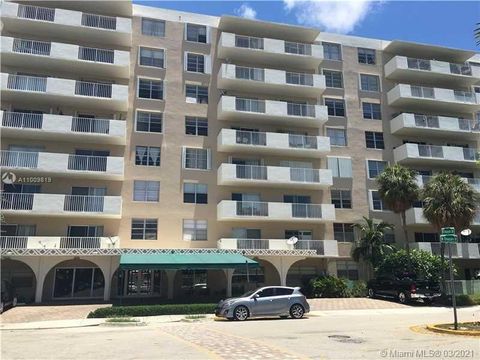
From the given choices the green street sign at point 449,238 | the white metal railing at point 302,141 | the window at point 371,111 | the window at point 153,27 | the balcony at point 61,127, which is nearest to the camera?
the green street sign at point 449,238

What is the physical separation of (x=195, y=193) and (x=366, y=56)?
22016mm

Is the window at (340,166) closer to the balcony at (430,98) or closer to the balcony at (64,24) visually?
the balcony at (430,98)

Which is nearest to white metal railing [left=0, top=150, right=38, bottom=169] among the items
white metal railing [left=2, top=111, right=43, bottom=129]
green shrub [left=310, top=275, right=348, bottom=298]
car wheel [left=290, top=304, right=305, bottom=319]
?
white metal railing [left=2, top=111, right=43, bottom=129]

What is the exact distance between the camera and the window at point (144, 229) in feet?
111

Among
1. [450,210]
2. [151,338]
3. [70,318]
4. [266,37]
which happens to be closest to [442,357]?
[151,338]

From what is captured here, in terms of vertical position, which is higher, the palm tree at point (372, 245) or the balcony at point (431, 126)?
the balcony at point (431, 126)

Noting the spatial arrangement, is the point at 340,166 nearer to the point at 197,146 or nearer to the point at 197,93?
the point at 197,146

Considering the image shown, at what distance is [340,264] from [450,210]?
384 inches

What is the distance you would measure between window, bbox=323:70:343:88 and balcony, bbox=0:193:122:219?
72.6 ft

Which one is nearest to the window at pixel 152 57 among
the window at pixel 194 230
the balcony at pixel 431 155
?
the window at pixel 194 230

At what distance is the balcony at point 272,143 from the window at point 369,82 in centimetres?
857

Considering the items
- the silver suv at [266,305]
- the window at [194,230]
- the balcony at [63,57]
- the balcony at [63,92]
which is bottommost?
the silver suv at [266,305]

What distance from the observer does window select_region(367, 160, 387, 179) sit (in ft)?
133

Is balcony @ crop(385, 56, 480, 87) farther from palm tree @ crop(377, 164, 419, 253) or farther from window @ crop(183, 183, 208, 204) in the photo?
window @ crop(183, 183, 208, 204)
